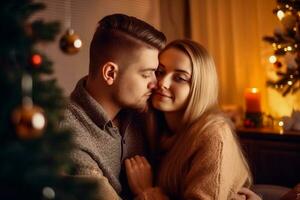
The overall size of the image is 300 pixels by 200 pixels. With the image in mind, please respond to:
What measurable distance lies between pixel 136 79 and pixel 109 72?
0.37ft

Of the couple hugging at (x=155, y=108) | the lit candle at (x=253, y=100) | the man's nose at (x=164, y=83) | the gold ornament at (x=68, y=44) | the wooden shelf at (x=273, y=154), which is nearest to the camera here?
the gold ornament at (x=68, y=44)

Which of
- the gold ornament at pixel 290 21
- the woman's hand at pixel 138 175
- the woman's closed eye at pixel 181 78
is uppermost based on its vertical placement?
the gold ornament at pixel 290 21

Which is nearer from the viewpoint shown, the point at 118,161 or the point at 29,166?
the point at 29,166

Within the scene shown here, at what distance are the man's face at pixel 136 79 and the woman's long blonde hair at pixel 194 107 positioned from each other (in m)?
0.14

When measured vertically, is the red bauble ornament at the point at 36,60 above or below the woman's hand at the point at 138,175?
above

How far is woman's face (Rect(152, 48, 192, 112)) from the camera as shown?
1.61 meters

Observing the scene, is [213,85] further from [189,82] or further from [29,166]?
[29,166]

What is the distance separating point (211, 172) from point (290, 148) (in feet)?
4.58

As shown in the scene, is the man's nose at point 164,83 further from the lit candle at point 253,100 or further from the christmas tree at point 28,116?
the lit candle at point 253,100

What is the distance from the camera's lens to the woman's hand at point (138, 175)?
1.53m

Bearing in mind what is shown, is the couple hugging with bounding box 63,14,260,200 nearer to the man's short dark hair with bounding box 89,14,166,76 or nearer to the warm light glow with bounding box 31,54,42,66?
the man's short dark hair with bounding box 89,14,166,76

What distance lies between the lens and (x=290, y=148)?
2574 millimetres

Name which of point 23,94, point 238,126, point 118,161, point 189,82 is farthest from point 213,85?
point 238,126

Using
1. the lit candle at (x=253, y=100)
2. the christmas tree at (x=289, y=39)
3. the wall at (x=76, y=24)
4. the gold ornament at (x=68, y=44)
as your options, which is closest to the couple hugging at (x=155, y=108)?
the gold ornament at (x=68, y=44)
